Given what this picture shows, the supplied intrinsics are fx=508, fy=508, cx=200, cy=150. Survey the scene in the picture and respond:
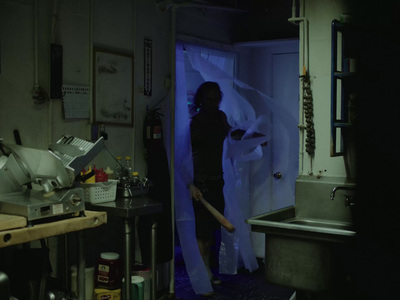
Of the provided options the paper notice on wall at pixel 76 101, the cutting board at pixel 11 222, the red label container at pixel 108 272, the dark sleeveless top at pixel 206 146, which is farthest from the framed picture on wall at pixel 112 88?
the cutting board at pixel 11 222

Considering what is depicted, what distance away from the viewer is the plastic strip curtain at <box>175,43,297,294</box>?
13.9ft

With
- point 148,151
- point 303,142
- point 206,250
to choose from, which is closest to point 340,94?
point 303,142

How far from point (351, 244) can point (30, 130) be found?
206 cm

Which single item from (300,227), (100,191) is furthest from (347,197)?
(100,191)

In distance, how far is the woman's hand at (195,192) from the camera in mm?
4277

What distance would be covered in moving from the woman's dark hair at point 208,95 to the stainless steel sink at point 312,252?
1675mm

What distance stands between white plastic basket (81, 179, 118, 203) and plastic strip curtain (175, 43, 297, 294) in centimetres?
100

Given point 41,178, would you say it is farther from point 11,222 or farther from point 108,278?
point 108,278

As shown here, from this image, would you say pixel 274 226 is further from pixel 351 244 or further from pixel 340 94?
pixel 340 94

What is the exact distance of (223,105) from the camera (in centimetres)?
468

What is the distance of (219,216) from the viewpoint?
4465mm

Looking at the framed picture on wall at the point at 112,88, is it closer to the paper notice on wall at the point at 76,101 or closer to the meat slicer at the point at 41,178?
the paper notice on wall at the point at 76,101

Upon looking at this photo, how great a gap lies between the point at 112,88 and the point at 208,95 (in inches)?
40.2

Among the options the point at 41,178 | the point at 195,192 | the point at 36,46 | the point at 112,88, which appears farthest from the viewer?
the point at 195,192
